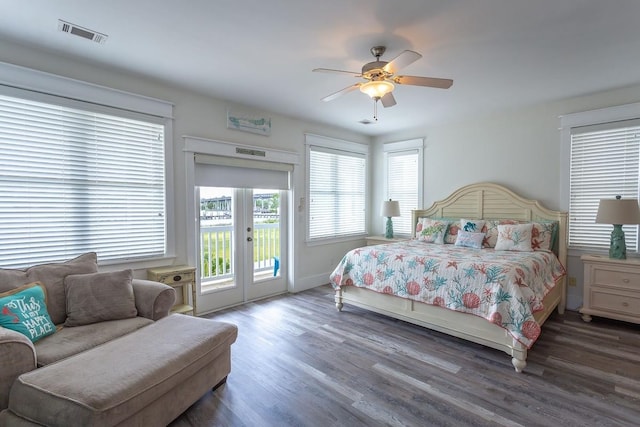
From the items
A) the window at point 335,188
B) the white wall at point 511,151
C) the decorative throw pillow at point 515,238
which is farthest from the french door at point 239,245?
the decorative throw pillow at point 515,238

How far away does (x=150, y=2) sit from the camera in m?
2.02

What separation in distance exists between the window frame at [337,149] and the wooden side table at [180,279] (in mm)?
1962

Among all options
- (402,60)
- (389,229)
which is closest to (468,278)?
(402,60)

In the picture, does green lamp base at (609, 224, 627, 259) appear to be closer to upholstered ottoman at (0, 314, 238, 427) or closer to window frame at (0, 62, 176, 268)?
upholstered ottoman at (0, 314, 238, 427)

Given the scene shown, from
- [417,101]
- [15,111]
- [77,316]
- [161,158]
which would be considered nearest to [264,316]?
[77,316]

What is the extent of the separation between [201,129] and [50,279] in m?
2.12

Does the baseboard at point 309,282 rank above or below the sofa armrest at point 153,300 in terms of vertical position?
below

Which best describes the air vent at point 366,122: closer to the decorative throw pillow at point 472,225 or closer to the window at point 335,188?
the window at point 335,188

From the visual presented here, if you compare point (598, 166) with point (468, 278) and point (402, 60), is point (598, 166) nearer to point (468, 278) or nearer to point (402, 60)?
point (468, 278)

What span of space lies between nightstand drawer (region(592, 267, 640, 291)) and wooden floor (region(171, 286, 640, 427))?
47cm

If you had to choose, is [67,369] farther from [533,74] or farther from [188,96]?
[533,74]

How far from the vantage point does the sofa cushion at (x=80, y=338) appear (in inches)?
74.8

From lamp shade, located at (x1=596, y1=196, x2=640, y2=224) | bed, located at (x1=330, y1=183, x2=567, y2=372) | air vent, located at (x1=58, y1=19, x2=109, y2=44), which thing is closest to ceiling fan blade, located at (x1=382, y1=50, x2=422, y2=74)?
bed, located at (x1=330, y1=183, x2=567, y2=372)

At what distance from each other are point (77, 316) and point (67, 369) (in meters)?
0.75
